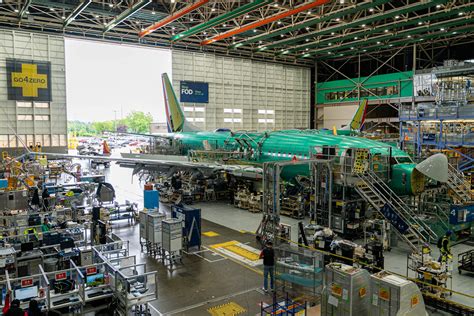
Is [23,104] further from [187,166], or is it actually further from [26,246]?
[26,246]

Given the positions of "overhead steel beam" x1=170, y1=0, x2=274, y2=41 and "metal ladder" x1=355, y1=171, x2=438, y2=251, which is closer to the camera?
"metal ladder" x1=355, y1=171, x2=438, y2=251

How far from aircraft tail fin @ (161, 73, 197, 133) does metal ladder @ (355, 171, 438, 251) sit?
89.7ft

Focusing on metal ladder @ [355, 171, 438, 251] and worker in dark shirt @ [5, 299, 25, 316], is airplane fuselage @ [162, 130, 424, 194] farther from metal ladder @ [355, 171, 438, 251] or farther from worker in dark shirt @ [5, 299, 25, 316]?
worker in dark shirt @ [5, 299, 25, 316]

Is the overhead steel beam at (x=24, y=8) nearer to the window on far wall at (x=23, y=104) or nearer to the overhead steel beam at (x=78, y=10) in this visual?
the overhead steel beam at (x=78, y=10)

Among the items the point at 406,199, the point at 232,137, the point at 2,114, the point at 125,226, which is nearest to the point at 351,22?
the point at 232,137

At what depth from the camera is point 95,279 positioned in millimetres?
11008

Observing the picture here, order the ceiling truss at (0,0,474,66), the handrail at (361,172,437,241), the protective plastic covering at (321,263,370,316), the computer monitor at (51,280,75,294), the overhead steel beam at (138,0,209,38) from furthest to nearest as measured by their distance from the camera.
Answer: the ceiling truss at (0,0,474,66)
the overhead steel beam at (138,0,209,38)
the handrail at (361,172,437,241)
the computer monitor at (51,280,75,294)
the protective plastic covering at (321,263,370,316)

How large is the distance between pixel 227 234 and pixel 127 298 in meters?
10.7

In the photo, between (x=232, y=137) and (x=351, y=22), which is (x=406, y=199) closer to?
(x=232, y=137)

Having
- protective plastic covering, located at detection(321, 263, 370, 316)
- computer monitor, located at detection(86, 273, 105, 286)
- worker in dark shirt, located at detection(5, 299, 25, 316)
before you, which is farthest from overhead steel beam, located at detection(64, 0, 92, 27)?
protective plastic covering, located at detection(321, 263, 370, 316)

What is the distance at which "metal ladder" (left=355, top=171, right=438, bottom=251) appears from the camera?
1714 cm

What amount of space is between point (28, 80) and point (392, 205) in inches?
1670

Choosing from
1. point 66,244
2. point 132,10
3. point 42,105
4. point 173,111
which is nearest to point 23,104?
point 42,105

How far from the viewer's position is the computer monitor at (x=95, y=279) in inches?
427
